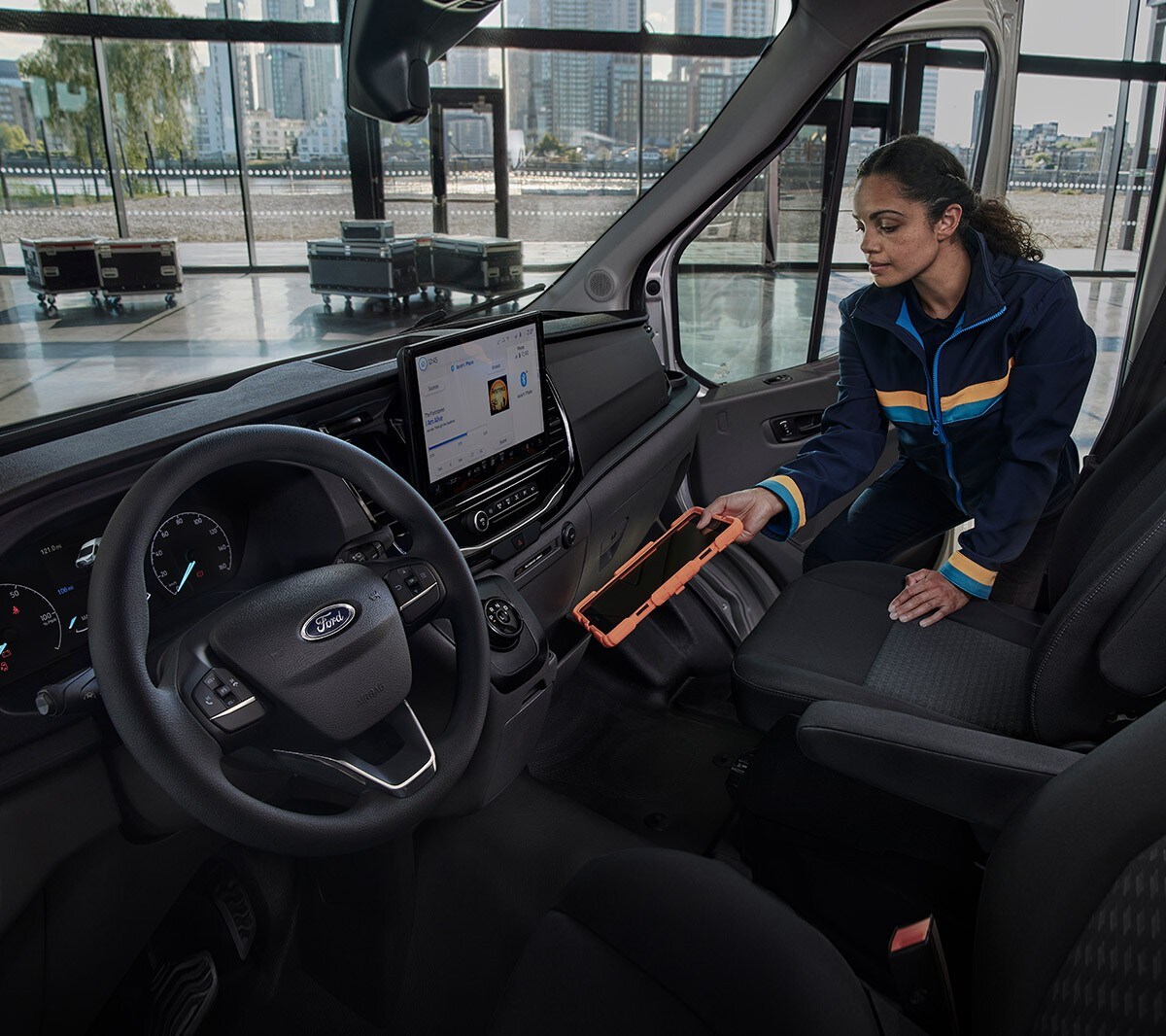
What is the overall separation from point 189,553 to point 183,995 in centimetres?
74

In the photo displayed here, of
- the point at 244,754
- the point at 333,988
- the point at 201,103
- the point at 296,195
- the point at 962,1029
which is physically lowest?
the point at 333,988

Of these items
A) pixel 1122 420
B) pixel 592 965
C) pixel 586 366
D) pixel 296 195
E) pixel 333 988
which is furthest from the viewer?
pixel 1122 420

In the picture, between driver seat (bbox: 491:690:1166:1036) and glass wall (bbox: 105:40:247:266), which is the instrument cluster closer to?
driver seat (bbox: 491:690:1166:1036)

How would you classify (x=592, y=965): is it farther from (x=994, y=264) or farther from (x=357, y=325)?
(x=994, y=264)

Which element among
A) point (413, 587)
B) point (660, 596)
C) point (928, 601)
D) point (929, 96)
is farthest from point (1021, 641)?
point (929, 96)

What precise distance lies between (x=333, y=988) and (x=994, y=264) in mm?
1824

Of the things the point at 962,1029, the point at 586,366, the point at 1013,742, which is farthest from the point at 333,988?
the point at 586,366

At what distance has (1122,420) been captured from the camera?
2652 millimetres

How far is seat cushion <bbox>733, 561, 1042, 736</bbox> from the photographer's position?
5.01ft

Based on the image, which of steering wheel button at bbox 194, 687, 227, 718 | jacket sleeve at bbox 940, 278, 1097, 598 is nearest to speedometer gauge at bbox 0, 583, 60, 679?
steering wheel button at bbox 194, 687, 227, 718

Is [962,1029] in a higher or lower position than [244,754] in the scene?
lower

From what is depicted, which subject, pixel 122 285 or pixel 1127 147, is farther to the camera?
pixel 1127 147

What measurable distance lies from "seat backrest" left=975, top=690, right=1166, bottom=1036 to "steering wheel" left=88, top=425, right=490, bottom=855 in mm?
570

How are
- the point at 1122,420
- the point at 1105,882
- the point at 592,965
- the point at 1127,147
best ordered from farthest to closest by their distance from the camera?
the point at 1127,147 → the point at 1122,420 → the point at 592,965 → the point at 1105,882
